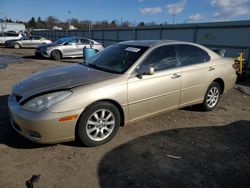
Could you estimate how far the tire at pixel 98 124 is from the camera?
3.18 meters

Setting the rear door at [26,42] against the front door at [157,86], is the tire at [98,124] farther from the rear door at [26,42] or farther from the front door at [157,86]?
the rear door at [26,42]

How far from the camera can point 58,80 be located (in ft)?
11.4

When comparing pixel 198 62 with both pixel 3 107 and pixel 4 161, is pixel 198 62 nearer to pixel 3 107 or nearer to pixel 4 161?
pixel 4 161

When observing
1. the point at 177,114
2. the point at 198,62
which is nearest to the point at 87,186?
the point at 177,114

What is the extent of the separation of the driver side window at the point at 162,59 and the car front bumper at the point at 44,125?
62.5 inches

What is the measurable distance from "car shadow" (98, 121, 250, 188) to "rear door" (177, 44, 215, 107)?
2.49 feet

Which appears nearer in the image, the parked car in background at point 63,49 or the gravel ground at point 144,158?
the gravel ground at point 144,158

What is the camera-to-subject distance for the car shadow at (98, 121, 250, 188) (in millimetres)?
2697

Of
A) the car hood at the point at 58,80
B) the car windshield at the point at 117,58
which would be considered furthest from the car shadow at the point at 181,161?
the car windshield at the point at 117,58

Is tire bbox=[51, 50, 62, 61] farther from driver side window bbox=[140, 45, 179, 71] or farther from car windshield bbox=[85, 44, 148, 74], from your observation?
driver side window bbox=[140, 45, 179, 71]

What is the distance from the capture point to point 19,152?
10.5 ft

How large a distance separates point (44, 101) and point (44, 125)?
0.32 meters

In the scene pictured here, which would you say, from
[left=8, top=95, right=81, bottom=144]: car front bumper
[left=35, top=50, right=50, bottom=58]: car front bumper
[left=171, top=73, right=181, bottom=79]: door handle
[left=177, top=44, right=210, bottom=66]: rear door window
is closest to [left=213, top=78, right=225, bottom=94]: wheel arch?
[left=177, top=44, right=210, bottom=66]: rear door window

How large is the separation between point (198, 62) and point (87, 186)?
3.27 m
